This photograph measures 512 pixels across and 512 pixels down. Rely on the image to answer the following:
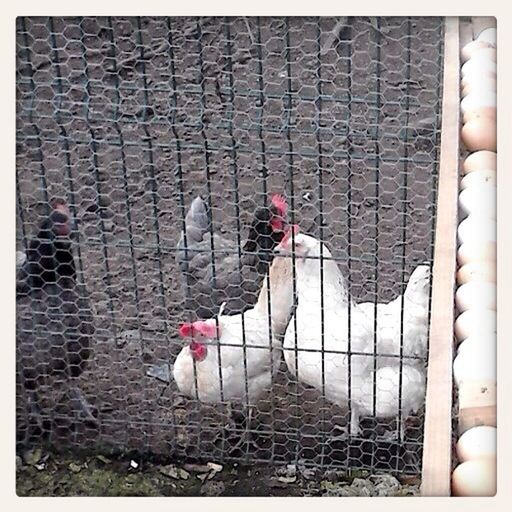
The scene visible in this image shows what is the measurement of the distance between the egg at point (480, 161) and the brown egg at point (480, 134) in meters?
0.02

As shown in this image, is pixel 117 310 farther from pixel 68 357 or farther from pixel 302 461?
pixel 302 461

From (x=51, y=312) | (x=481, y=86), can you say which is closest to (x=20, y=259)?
(x=51, y=312)

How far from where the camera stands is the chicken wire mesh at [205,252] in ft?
6.65

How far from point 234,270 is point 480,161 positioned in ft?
2.18

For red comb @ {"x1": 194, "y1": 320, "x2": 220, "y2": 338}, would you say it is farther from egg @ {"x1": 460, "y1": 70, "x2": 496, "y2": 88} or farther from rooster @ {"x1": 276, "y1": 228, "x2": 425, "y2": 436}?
egg @ {"x1": 460, "y1": 70, "x2": 496, "y2": 88}

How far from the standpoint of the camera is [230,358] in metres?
2.09

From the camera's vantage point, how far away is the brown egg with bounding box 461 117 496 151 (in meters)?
2.13

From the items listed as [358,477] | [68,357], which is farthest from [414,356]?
[68,357]

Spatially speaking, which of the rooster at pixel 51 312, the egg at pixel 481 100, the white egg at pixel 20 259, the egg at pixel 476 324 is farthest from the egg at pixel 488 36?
the white egg at pixel 20 259

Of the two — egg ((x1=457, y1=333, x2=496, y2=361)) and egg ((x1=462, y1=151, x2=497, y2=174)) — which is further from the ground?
egg ((x1=462, y1=151, x2=497, y2=174))

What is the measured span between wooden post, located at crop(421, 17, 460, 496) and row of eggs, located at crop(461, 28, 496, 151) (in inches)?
0.9

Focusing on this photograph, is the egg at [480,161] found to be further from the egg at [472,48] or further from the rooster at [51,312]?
the rooster at [51,312]

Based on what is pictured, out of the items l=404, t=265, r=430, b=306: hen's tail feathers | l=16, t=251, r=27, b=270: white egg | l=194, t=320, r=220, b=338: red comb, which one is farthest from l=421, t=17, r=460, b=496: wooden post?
l=16, t=251, r=27, b=270: white egg

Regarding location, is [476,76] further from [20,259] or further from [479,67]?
[20,259]
